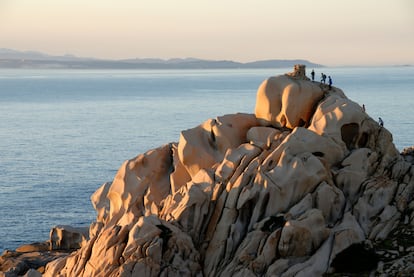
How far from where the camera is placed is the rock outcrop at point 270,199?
55969mm

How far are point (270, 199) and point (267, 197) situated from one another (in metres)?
0.26

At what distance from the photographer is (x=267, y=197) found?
192 feet

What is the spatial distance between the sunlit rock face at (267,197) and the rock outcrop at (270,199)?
78mm

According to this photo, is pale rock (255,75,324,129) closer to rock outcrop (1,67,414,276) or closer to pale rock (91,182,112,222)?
rock outcrop (1,67,414,276)

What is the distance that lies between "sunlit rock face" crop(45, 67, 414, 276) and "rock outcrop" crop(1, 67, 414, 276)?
78 mm

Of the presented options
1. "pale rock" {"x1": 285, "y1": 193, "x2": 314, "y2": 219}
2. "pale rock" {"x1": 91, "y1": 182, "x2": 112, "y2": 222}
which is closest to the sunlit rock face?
"pale rock" {"x1": 285, "y1": 193, "x2": 314, "y2": 219}

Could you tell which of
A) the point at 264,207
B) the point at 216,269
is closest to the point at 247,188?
the point at 264,207

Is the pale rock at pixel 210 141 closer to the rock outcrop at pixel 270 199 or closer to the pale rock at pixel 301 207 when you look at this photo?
the rock outcrop at pixel 270 199

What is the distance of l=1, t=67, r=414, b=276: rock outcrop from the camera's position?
5597cm

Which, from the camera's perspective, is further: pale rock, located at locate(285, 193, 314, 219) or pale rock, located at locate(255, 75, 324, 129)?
pale rock, located at locate(255, 75, 324, 129)

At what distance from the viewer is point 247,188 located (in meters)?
58.8

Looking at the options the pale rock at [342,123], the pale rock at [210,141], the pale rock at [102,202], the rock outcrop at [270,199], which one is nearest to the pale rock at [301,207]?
the rock outcrop at [270,199]

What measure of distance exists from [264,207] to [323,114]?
9947 mm

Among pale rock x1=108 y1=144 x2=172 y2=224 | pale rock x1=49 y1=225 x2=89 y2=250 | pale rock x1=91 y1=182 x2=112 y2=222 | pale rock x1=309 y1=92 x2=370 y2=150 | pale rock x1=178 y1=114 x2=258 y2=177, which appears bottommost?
pale rock x1=49 y1=225 x2=89 y2=250
